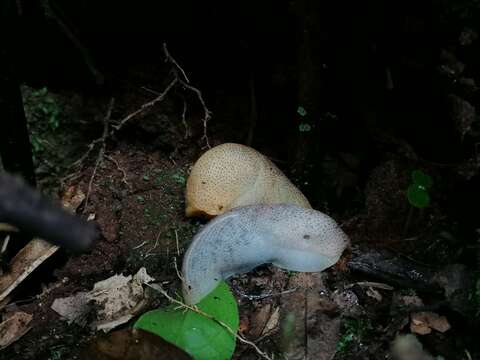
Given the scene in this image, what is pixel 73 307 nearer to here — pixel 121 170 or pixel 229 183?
pixel 121 170

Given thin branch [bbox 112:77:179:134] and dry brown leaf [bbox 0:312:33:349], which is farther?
thin branch [bbox 112:77:179:134]

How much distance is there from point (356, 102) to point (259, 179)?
587 millimetres

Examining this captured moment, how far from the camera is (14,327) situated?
194 centimetres

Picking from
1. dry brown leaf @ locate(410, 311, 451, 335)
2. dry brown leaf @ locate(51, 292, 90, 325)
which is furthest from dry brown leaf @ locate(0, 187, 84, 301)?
dry brown leaf @ locate(410, 311, 451, 335)

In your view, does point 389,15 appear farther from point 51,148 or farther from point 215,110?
point 51,148

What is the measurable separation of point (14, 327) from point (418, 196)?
158 cm

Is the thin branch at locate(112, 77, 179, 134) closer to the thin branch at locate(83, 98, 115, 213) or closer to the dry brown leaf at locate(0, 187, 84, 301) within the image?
the thin branch at locate(83, 98, 115, 213)

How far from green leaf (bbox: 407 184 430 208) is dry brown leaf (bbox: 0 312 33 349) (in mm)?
1499

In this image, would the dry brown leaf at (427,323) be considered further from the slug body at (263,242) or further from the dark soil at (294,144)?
the slug body at (263,242)

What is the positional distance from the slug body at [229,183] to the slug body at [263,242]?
0.31 ft

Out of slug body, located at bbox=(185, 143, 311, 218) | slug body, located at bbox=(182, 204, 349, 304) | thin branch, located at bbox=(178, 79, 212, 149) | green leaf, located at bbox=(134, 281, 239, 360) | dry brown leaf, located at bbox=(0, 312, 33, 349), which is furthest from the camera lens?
thin branch, located at bbox=(178, 79, 212, 149)

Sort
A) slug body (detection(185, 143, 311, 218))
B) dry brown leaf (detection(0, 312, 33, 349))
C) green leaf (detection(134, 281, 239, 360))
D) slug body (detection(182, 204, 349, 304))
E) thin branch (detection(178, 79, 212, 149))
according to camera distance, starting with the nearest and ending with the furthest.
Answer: green leaf (detection(134, 281, 239, 360)) < dry brown leaf (detection(0, 312, 33, 349)) < slug body (detection(182, 204, 349, 304)) < slug body (detection(185, 143, 311, 218)) < thin branch (detection(178, 79, 212, 149))

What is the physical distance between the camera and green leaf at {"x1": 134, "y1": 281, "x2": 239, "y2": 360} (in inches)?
70.8

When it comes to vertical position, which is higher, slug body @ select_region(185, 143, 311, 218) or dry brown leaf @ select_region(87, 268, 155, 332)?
slug body @ select_region(185, 143, 311, 218)
